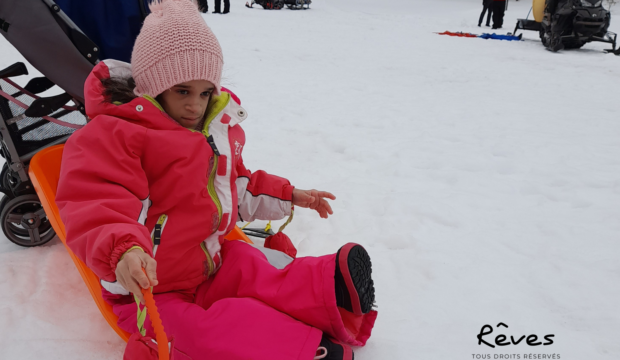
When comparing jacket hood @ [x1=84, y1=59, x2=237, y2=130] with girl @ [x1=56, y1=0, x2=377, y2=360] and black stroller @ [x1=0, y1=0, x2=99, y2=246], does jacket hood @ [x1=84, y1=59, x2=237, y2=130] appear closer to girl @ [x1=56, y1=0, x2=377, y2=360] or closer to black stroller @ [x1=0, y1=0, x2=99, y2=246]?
girl @ [x1=56, y1=0, x2=377, y2=360]

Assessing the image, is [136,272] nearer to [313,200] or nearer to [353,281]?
[353,281]

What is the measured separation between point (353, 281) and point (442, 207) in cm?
122

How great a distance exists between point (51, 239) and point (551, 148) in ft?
10.2

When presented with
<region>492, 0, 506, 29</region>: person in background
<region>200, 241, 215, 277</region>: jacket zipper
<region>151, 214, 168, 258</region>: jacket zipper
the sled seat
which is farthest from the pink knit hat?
<region>492, 0, 506, 29</region>: person in background

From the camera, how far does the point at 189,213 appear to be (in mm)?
1316

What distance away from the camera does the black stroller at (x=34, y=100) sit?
5.04ft

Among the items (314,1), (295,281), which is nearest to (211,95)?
(295,281)

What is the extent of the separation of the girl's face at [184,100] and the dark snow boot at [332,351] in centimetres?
77

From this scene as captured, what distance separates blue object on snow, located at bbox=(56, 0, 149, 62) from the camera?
5.75 feet

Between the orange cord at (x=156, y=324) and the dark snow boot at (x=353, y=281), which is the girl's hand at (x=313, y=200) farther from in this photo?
the orange cord at (x=156, y=324)

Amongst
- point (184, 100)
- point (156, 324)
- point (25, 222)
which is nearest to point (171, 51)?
point (184, 100)

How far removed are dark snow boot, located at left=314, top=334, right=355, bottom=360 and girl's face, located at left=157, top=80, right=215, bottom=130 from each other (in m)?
0.77

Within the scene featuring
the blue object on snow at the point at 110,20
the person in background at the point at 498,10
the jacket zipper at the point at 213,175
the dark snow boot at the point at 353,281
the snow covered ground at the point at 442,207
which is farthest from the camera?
the person in background at the point at 498,10

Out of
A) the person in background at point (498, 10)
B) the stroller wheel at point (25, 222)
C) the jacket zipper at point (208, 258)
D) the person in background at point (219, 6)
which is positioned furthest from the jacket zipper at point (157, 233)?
the person in background at point (498, 10)
